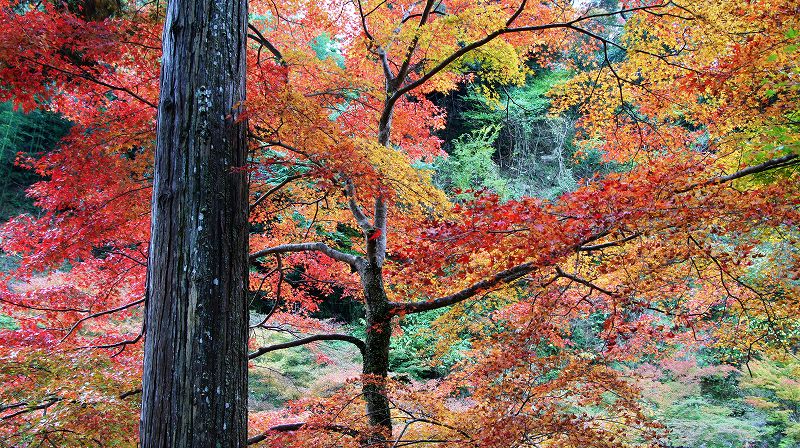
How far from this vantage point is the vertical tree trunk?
2.04 m

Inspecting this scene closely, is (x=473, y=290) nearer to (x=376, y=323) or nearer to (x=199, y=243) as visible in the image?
(x=376, y=323)

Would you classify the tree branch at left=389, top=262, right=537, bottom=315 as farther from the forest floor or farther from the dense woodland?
the forest floor

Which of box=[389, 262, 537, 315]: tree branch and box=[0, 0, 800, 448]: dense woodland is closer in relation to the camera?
box=[0, 0, 800, 448]: dense woodland

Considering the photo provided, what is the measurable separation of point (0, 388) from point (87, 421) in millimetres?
1054

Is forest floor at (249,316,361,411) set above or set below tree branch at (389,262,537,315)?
below

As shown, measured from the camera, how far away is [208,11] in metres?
2.34

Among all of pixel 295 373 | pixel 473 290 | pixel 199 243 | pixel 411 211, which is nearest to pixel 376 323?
pixel 473 290

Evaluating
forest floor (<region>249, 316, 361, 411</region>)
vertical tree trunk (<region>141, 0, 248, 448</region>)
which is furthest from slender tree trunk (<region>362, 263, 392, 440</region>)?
forest floor (<region>249, 316, 361, 411</region>)

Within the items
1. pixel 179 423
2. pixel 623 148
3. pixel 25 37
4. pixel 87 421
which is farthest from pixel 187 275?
pixel 623 148

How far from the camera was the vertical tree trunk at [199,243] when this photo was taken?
2.04 m

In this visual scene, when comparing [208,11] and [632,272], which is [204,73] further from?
[632,272]

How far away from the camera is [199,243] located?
7.03ft

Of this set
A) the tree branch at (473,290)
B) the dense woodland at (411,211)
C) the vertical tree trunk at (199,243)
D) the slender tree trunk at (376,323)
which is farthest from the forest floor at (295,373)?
the vertical tree trunk at (199,243)

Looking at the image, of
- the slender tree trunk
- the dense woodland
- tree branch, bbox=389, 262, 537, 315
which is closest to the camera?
the dense woodland
